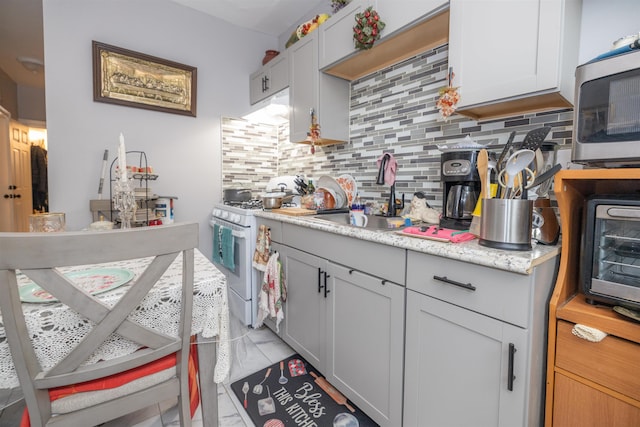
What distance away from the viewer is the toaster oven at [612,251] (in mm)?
829

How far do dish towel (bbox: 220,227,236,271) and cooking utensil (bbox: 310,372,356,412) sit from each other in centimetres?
108

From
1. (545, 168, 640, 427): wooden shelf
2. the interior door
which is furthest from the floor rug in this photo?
the interior door

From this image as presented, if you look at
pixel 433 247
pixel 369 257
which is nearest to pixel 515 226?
pixel 433 247

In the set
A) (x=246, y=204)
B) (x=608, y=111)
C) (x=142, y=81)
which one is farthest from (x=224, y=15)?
(x=608, y=111)

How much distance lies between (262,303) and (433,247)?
133 centimetres

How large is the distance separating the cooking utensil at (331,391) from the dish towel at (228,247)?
1082 millimetres

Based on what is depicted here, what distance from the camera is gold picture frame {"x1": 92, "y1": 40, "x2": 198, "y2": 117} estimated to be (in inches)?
92.4

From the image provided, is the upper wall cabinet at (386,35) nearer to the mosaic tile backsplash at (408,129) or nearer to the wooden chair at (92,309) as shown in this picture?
the mosaic tile backsplash at (408,129)

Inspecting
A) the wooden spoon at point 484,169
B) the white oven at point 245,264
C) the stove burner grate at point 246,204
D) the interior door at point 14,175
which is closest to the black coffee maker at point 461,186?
the wooden spoon at point 484,169

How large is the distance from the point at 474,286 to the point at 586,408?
45 cm

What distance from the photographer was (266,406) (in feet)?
4.94

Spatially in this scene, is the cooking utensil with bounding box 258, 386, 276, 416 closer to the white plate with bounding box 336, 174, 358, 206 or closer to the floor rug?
the floor rug

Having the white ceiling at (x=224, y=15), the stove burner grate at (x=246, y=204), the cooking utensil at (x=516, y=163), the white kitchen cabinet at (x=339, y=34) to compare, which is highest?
the white ceiling at (x=224, y=15)

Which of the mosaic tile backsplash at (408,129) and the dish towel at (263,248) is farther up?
the mosaic tile backsplash at (408,129)
